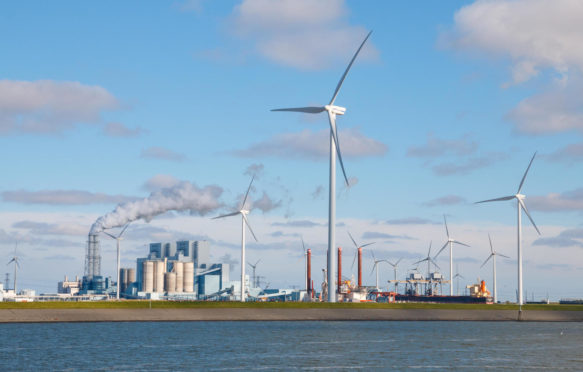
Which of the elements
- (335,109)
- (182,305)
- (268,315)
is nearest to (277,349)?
(268,315)

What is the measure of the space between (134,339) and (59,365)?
28919 mm

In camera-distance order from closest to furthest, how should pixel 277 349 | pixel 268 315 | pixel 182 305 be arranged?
pixel 277 349
pixel 268 315
pixel 182 305

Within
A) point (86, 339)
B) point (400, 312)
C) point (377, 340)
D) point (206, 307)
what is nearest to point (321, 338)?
point (377, 340)

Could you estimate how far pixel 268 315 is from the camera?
143 metres

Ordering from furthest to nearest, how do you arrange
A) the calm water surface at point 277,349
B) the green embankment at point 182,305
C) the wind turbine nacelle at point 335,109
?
the wind turbine nacelle at point 335,109 → the green embankment at point 182,305 → the calm water surface at point 277,349

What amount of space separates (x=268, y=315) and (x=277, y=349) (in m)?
63.3

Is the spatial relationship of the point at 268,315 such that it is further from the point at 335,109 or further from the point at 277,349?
the point at 277,349

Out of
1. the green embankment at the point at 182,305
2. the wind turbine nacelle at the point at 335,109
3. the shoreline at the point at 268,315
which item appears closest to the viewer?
the shoreline at the point at 268,315

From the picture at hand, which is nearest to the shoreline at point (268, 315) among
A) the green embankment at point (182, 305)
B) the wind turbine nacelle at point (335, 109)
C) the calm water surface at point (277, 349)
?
the green embankment at point (182, 305)

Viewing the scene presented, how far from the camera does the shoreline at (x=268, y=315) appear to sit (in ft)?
416

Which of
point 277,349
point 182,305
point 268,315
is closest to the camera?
point 277,349

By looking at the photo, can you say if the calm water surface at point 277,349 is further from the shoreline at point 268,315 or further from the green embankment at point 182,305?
the green embankment at point 182,305

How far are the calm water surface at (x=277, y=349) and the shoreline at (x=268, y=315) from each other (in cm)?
1192

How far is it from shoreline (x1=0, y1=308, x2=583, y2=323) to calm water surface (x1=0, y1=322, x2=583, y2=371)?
39.1 feet
